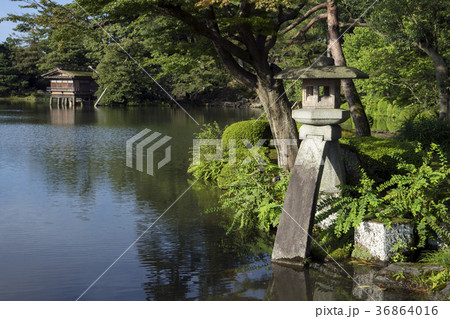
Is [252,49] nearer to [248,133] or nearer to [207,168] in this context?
[248,133]

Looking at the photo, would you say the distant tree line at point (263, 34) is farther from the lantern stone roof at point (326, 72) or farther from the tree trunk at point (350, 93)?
the lantern stone roof at point (326, 72)

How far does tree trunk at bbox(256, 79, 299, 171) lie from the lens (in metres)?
13.3

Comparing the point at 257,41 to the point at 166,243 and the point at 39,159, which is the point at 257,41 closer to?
the point at 166,243

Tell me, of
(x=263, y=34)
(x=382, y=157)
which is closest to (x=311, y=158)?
(x=382, y=157)

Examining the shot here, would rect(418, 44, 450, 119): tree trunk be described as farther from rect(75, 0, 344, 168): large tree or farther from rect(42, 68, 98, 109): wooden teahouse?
rect(42, 68, 98, 109): wooden teahouse

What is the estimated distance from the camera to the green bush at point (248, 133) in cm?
1572

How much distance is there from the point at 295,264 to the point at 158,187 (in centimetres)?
732

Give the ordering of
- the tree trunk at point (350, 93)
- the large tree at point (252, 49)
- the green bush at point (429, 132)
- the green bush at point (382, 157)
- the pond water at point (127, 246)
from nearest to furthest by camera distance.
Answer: the pond water at point (127, 246)
the green bush at point (382, 157)
the large tree at point (252, 49)
the tree trunk at point (350, 93)
the green bush at point (429, 132)

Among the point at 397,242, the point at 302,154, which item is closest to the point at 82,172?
the point at 302,154

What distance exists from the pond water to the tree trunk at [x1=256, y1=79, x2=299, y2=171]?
2.38 m

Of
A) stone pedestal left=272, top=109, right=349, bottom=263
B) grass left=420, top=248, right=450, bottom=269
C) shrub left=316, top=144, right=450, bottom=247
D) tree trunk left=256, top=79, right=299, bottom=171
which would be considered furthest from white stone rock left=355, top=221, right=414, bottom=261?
tree trunk left=256, top=79, right=299, bottom=171

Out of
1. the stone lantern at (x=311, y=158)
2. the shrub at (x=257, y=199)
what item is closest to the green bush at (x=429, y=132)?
the shrub at (x=257, y=199)

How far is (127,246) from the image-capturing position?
9.40 metres

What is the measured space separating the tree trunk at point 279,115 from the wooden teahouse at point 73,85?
154 feet
